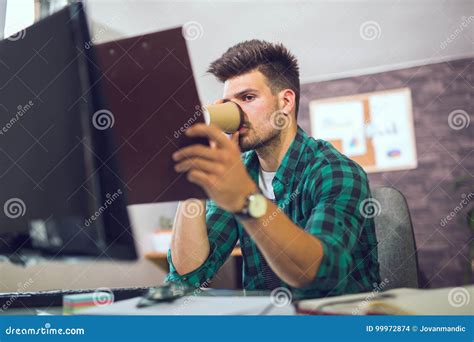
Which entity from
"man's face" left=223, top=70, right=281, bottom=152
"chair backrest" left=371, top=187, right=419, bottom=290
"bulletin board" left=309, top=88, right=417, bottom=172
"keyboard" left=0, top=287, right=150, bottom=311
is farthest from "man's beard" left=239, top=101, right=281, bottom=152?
"keyboard" left=0, top=287, right=150, bottom=311

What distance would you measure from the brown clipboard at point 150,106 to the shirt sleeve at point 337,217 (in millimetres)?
262

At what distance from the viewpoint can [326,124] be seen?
4.29ft

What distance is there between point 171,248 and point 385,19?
0.80 m

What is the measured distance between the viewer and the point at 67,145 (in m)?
0.84

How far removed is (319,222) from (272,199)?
185 millimetres

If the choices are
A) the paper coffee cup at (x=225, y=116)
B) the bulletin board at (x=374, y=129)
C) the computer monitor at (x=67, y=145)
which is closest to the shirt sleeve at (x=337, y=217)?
the bulletin board at (x=374, y=129)

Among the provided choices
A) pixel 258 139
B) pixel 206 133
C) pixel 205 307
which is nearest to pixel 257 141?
pixel 258 139

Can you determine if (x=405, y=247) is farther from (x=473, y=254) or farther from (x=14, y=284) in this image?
(x=14, y=284)

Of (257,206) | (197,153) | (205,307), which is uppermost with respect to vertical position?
(197,153)

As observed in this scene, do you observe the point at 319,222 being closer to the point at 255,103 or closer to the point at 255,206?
the point at 255,206

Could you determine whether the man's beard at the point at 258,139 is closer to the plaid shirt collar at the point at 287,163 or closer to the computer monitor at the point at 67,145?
the plaid shirt collar at the point at 287,163

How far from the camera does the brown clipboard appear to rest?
0.91 metres

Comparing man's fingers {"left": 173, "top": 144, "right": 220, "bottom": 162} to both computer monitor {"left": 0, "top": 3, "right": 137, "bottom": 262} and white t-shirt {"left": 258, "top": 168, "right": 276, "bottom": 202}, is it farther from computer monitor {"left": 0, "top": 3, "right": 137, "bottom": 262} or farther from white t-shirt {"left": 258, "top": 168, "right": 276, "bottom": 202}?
white t-shirt {"left": 258, "top": 168, "right": 276, "bottom": 202}

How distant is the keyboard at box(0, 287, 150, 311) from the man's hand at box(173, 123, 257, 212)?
29cm
